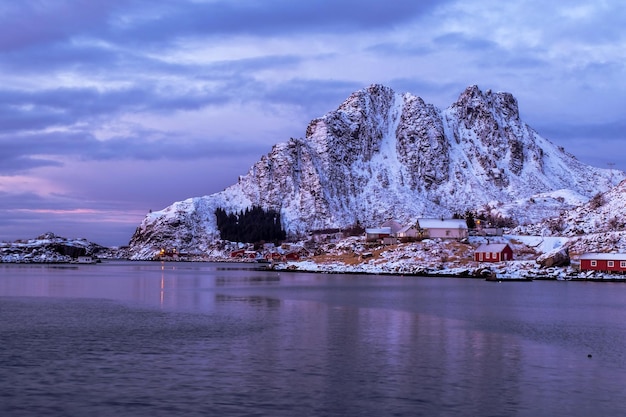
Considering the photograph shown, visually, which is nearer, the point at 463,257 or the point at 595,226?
the point at 463,257

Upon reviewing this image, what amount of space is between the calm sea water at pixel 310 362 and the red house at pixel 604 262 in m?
71.3

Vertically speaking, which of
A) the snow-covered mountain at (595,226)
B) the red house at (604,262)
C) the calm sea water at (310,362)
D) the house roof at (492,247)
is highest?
the snow-covered mountain at (595,226)

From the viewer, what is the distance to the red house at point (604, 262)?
126 metres

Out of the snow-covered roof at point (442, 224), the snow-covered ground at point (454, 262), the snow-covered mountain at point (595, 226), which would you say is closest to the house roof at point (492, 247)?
the snow-covered ground at point (454, 262)

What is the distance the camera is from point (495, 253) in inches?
5684

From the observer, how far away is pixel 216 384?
89.6ft

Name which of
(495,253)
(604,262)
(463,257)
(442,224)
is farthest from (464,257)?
(604,262)

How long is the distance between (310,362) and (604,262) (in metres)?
110

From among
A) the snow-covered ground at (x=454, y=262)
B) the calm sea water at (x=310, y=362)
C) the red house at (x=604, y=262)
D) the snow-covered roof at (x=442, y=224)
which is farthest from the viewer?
the snow-covered roof at (x=442, y=224)

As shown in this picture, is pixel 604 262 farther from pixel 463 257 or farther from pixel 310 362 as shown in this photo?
pixel 310 362

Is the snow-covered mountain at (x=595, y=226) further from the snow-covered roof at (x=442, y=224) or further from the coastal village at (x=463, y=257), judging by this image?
the snow-covered roof at (x=442, y=224)

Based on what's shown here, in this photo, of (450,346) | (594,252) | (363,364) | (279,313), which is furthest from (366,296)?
(594,252)

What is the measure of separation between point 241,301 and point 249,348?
3635 centimetres

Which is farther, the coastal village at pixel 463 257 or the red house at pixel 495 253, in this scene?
the red house at pixel 495 253
